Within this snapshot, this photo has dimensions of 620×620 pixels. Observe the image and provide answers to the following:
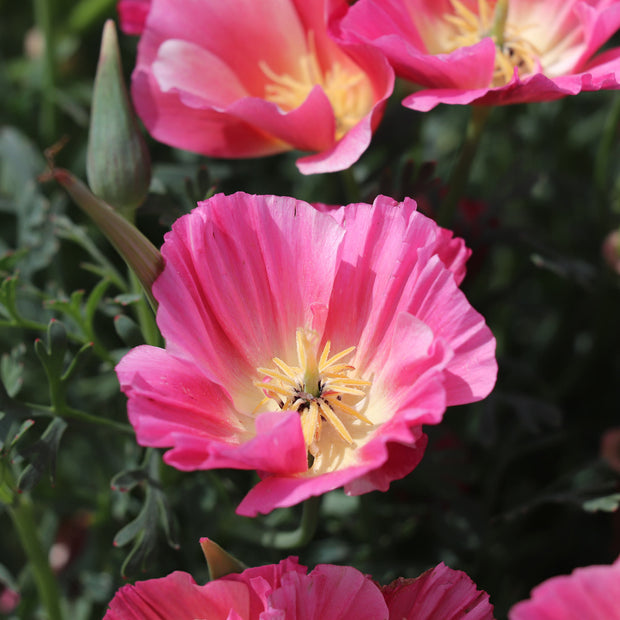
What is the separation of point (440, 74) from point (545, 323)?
0.55m

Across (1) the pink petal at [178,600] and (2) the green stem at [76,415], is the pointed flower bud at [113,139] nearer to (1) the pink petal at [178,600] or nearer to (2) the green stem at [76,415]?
(2) the green stem at [76,415]

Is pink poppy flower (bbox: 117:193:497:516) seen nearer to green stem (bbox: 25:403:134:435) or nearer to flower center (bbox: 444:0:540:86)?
green stem (bbox: 25:403:134:435)

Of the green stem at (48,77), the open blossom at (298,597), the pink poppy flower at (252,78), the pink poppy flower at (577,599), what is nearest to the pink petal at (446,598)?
the open blossom at (298,597)

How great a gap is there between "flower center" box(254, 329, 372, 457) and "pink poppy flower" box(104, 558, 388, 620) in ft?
0.38

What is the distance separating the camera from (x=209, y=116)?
0.79 m

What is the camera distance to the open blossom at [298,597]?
560 millimetres

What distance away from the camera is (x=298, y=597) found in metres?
0.56

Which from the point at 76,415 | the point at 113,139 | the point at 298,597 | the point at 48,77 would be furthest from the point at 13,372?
the point at 48,77

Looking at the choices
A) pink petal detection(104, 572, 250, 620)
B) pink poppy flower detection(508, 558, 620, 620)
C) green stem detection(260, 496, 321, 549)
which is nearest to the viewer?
pink poppy flower detection(508, 558, 620, 620)

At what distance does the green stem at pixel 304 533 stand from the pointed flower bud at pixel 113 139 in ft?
0.92

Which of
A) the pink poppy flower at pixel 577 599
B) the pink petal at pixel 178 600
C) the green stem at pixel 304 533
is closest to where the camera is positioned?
the pink poppy flower at pixel 577 599

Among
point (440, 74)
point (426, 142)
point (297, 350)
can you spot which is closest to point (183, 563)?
point (297, 350)

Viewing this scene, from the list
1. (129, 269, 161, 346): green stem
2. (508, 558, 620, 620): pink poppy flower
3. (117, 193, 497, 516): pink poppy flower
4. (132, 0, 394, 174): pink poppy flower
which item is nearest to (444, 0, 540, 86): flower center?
(132, 0, 394, 174): pink poppy flower

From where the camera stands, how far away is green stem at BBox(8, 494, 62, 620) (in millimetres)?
738
